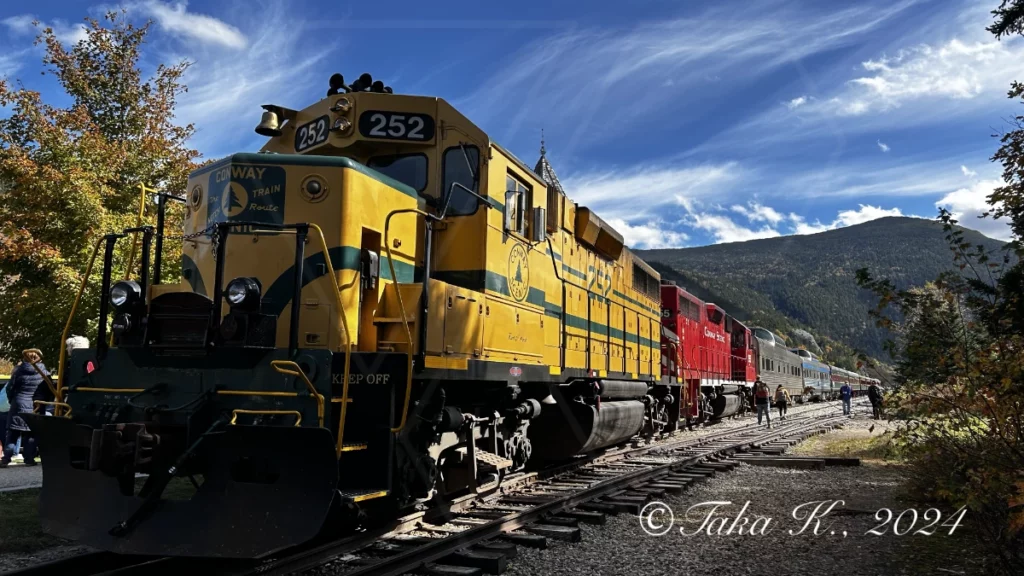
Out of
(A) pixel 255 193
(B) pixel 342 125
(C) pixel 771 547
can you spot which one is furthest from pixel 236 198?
(C) pixel 771 547

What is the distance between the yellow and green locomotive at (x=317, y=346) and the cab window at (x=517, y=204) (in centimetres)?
3

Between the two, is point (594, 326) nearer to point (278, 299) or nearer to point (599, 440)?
point (599, 440)

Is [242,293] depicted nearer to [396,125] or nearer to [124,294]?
[124,294]

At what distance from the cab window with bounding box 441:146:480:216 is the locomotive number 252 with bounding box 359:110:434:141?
11.4 inches

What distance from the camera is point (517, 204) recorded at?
24.7ft

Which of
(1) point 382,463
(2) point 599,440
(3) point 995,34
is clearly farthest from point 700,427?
(1) point 382,463

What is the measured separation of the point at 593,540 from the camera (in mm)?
6270

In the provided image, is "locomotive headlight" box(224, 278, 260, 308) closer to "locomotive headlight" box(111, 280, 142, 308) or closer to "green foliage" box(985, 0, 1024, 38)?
"locomotive headlight" box(111, 280, 142, 308)

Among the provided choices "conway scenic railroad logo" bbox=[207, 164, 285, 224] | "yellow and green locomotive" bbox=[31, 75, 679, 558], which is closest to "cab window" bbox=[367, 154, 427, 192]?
"yellow and green locomotive" bbox=[31, 75, 679, 558]

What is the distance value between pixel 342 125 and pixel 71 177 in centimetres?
721

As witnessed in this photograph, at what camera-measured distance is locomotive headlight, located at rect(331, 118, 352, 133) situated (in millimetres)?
6602

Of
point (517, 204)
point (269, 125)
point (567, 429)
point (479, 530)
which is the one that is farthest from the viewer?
point (567, 429)

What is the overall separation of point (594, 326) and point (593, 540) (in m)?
4.18

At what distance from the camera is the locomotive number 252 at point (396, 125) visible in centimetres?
664
